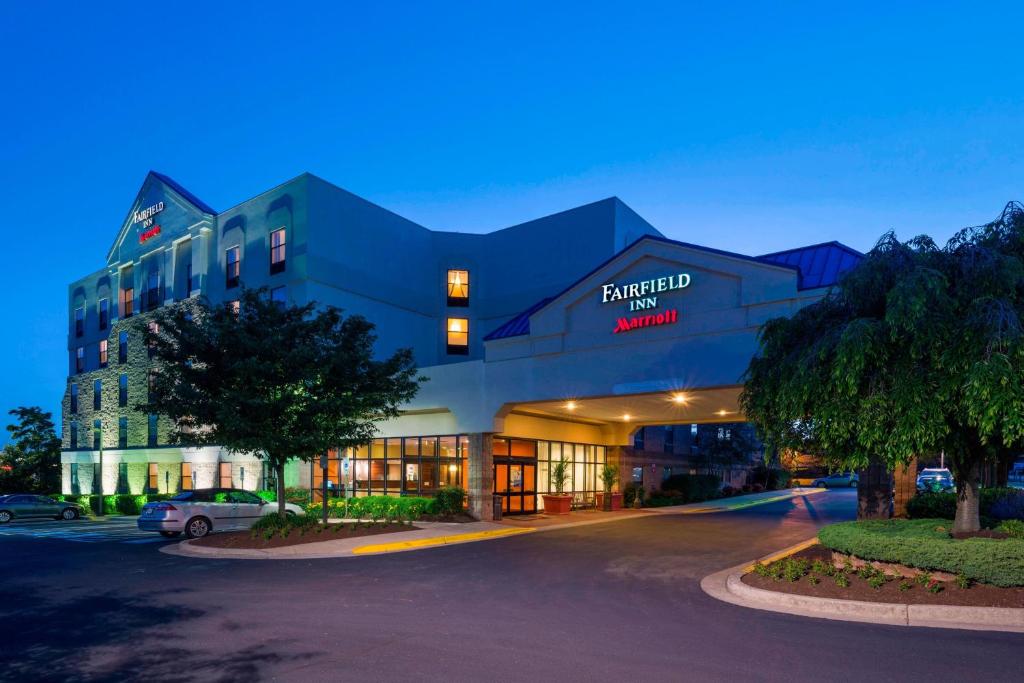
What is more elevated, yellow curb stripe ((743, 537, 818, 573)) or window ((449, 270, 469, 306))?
window ((449, 270, 469, 306))

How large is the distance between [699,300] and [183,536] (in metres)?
17.5

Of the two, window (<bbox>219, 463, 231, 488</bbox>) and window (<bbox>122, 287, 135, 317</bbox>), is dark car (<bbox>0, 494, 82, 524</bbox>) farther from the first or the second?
window (<bbox>122, 287, 135, 317</bbox>)

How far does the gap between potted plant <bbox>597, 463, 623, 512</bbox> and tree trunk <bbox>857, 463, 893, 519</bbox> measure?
14935 mm

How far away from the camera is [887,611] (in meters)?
9.77

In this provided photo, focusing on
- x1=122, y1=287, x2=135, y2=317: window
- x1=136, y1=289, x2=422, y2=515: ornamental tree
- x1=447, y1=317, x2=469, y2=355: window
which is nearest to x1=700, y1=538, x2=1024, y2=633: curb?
x1=136, y1=289, x2=422, y2=515: ornamental tree

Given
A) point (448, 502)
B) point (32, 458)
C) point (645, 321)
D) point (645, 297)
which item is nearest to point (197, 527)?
point (448, 502)

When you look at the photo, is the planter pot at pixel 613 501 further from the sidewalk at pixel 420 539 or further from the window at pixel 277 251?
the window at pixel 277 251

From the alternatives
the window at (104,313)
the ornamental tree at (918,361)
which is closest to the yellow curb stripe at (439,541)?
the ornamental tree at (918,361)

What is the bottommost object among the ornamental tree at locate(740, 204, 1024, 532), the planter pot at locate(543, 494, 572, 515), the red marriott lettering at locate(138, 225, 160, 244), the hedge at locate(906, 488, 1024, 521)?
the planter pot at locate(543, 494, 572, 515)

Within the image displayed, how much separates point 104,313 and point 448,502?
104 ft

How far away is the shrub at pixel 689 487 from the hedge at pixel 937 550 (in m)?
26.4

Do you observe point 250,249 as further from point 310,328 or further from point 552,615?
point 552,615

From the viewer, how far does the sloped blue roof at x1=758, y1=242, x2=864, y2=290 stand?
59.9 ft

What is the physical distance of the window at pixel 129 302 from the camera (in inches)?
1634
